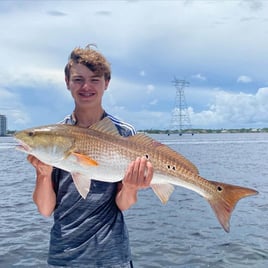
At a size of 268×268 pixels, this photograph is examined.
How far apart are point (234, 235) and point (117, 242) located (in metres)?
9.06

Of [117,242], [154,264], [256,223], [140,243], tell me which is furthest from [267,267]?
[117,242]

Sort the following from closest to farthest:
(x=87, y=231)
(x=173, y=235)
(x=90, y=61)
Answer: (x=87, y=231), (x=90, y=61), (x=173, y=235)

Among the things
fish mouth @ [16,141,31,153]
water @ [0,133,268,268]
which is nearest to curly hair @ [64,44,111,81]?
fish mouth @ [16,141,31,153]

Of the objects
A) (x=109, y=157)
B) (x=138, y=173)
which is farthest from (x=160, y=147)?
(x=109, y=157)

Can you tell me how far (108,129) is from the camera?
12.5ft

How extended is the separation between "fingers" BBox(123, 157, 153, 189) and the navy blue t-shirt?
1.05ft

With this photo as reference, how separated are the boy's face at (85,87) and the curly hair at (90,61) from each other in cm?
5

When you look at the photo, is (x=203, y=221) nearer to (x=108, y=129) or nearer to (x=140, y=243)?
(x=140, y=243)

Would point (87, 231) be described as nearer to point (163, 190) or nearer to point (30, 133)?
point (163, 190)

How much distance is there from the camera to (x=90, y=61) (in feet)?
13.0

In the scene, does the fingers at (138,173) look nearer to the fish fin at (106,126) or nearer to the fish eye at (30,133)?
the fish fin at (106,126)

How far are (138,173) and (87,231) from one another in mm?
689

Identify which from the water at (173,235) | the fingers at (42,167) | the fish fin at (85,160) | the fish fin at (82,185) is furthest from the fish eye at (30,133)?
the water at (173,235)

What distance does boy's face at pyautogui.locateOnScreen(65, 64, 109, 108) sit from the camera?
12.8 ft
